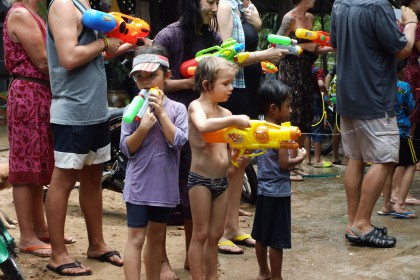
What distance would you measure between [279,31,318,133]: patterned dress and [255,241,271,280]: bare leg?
384 centimetres

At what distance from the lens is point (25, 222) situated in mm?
5508

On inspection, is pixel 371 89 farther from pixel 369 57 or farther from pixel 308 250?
pixel 308 250

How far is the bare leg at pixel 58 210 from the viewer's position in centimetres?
509

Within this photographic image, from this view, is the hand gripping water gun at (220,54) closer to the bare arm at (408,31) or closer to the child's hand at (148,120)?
the child's hand at (148,120)

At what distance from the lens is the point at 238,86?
5945mm

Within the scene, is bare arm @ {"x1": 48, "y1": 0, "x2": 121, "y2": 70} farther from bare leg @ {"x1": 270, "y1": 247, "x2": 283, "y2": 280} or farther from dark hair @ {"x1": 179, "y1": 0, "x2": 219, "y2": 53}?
bare leg @ {"x1": 270, "y1": 247, "x2": 283, "y2": 280}

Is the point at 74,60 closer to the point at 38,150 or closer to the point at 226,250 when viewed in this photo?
the point at 38,150

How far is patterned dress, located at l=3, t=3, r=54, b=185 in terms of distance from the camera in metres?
5.43

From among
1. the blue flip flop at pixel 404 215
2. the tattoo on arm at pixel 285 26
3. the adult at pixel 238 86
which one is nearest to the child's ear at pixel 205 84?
the adult at pixel 238 86

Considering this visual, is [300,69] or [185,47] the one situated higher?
[185,47]

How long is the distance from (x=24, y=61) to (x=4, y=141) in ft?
19.3

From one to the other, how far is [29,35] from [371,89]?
8.61ft

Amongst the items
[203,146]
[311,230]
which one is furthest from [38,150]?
[311,230]

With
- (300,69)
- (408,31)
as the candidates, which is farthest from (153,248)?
(300,69)
